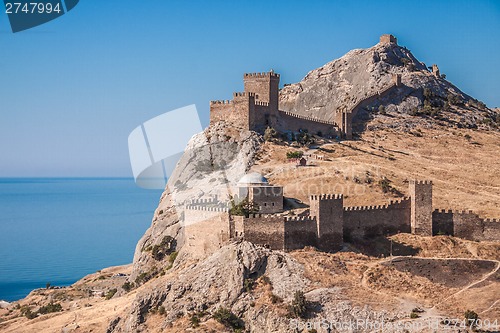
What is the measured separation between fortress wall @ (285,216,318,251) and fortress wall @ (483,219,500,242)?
13277 millimetres

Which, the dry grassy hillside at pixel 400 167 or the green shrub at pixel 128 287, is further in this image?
the dry grassy hillside at pixel 400 167

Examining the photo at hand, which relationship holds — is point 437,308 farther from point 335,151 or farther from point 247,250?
point 335,151

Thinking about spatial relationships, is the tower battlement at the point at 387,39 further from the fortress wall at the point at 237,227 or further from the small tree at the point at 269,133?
the fortress wall at the point at 237,227

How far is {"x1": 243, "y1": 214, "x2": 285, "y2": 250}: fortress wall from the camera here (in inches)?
1645

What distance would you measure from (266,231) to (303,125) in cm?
2996

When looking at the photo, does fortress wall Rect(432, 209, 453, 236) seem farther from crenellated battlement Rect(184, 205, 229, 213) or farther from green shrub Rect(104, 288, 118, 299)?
green shrub Rect(104, 288, 118, 299)

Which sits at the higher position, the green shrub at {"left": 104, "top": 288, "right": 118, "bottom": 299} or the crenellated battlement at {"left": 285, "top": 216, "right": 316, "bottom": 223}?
the crenellated battlement at {"left": 285, "top": 216, "right": 316, "bottom": 223}

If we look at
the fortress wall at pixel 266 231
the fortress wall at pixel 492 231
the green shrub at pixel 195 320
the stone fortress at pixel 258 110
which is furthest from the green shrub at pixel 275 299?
the stone fortress at pixel 258 110

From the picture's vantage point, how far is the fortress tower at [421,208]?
155ft

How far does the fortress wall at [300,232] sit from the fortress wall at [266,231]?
44 centimetres

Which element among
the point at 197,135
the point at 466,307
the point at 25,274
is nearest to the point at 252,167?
the point at 197,135

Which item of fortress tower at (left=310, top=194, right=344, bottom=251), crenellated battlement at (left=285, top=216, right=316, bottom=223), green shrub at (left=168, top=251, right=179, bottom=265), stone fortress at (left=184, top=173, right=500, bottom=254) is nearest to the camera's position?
stone fortress at (left=184, top=173, right=500, bottom=254)

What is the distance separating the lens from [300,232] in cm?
4256

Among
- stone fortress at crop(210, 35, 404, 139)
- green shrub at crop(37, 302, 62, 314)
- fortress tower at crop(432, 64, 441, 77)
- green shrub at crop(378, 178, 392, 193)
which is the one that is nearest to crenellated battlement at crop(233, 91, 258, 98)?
stone fortress at crop(210, 35, 404, 139)
